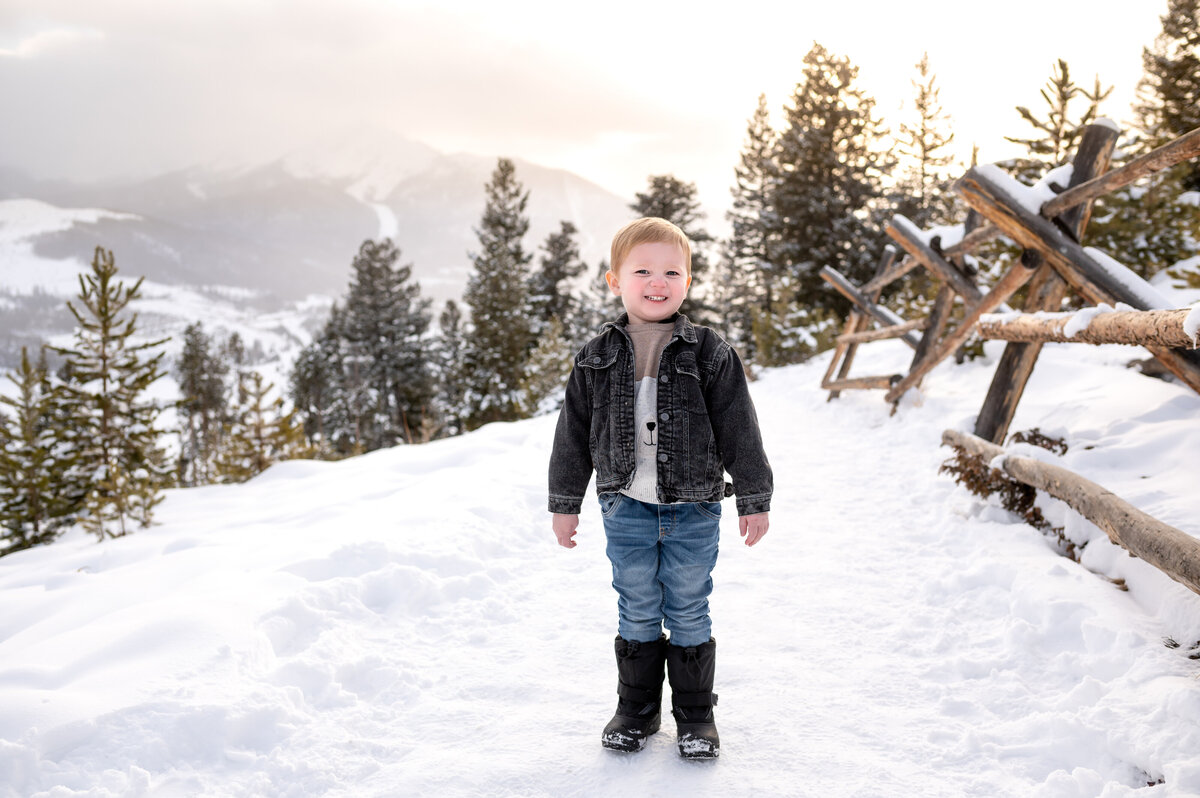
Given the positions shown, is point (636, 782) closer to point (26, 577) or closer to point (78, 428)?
point (26, 577)

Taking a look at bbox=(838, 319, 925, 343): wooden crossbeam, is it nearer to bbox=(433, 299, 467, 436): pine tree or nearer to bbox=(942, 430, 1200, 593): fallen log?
bbox=(942, 430, 1200, 593): fallen log

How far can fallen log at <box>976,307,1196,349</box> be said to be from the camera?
2.53 metres

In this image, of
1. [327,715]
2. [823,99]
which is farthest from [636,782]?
[823,99]

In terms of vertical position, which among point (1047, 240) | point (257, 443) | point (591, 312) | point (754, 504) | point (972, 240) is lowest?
point (257, 443)

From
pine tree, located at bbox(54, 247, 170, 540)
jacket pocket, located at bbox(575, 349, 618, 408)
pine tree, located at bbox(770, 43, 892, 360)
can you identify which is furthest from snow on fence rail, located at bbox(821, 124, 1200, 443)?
pine tree, located at bbox(770, 43, 892, 360)

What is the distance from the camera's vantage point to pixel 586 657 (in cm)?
276

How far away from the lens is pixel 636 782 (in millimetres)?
1964

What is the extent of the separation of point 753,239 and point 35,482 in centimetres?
3113

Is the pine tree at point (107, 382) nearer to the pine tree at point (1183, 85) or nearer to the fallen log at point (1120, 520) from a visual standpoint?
the fallen log at point (1120, 520)

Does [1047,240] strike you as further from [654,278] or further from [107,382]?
[107,382]

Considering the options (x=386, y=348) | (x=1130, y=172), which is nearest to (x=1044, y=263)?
(x=1130, y=172)

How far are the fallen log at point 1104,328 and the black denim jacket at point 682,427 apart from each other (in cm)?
183

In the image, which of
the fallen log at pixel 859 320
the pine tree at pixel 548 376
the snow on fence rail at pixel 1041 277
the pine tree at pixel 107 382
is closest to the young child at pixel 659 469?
the snow on fence rail at pixel 1041 277

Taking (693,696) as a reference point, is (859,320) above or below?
above
